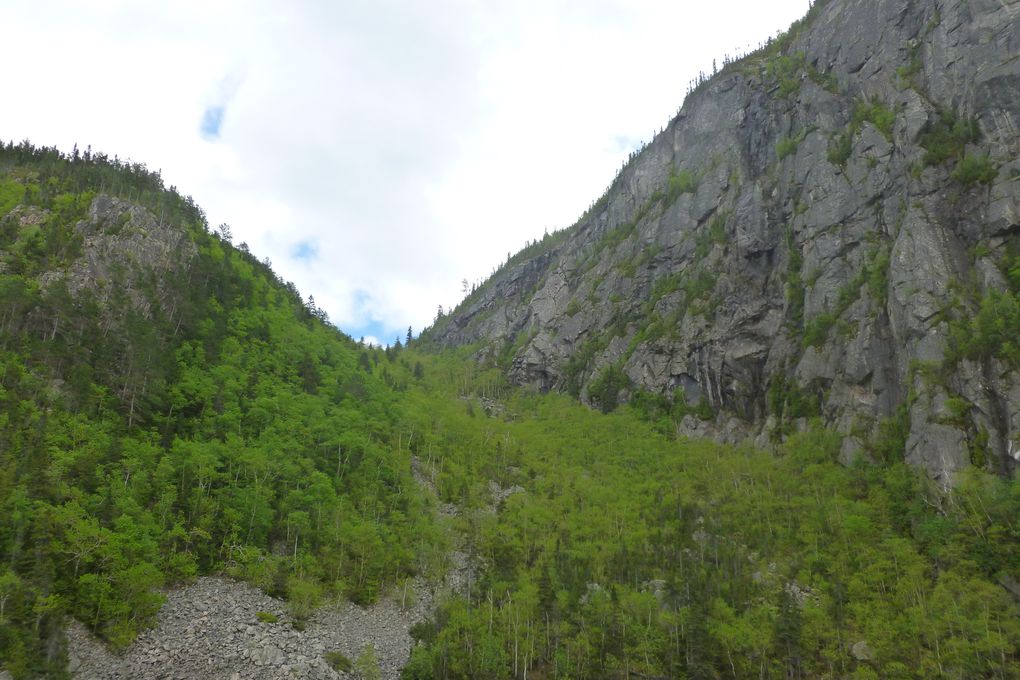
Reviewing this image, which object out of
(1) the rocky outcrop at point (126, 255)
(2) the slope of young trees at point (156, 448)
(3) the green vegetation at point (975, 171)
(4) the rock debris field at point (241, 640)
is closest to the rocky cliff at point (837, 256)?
(3) the green vegetation at point (975, 171)

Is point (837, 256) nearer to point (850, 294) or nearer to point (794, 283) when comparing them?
point (850, 294)

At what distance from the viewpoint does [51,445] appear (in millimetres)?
57812

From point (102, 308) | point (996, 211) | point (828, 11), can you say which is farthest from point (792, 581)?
point (828, 11)

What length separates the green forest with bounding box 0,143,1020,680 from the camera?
5453 centimetres

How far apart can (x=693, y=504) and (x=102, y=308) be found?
81.5 metres

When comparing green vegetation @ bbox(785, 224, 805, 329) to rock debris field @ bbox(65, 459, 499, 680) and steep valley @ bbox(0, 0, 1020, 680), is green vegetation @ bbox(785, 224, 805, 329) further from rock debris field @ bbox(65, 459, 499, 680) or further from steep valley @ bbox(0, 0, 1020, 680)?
rock debris field @ bbox(65, 459, 499, 680)

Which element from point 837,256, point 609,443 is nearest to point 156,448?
point 609,443

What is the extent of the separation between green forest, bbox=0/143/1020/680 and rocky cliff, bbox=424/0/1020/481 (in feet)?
25.6

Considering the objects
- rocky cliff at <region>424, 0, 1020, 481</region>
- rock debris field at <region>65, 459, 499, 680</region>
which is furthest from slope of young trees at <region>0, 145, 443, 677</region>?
rocky cliff at <region>424, 0, 1020, 481</region>

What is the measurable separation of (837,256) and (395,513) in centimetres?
7833

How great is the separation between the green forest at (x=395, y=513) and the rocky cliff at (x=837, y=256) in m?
7.79

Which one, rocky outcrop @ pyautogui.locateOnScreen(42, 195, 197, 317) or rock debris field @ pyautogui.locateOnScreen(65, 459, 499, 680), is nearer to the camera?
rock debris field @ pyautogui.locateOnScreen(65, 459, 499, 680)

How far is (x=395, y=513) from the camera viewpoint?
78125 mm

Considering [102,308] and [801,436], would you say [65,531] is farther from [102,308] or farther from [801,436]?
[801,436]
